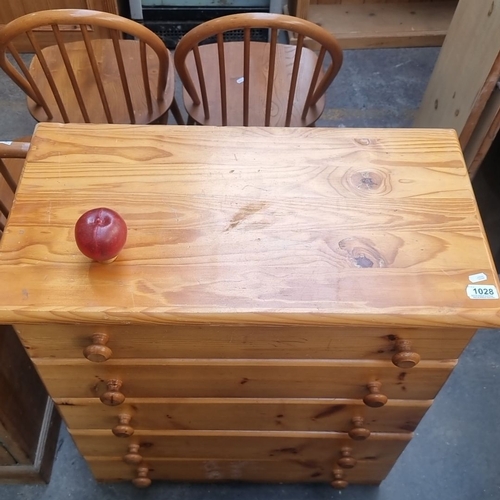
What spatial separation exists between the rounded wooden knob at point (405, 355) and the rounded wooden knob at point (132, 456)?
2.05 feet

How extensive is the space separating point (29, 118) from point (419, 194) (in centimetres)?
182

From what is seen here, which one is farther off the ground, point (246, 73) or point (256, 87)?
point (246, 73)

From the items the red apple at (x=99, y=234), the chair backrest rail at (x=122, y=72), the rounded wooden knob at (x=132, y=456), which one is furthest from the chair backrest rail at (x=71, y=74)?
the rounded wooden knob at (x=132, y=456)

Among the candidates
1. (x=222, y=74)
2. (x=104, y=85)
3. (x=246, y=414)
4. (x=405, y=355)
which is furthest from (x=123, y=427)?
(x=104, y=85)

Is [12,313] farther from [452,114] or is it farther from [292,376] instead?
[452,114]

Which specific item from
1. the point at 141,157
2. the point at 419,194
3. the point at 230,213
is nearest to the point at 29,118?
the point at 141,157

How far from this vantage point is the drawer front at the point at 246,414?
108 centimetres

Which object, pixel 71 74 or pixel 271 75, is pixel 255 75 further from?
pixel 71 74

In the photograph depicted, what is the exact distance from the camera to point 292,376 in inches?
39.6

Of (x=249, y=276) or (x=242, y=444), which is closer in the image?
(x=249, y=276)

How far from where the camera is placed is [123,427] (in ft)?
3.60

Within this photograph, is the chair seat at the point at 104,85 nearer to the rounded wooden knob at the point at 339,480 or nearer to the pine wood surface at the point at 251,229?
the pine wood surface at the point at 251,229

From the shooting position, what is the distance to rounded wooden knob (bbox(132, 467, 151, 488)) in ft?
4.38

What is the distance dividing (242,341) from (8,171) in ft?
2.76
